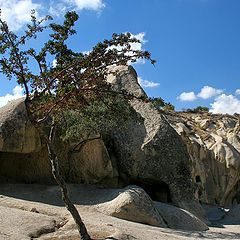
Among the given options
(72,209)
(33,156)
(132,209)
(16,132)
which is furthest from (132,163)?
(72,209)

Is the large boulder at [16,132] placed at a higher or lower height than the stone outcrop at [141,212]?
higher

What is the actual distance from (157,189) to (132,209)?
6.34m

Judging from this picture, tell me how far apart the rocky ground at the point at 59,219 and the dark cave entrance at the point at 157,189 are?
110 inches

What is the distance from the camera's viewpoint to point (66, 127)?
55.6 feet

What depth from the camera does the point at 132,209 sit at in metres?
15.1

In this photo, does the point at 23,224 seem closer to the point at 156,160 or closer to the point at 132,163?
the point at 132,163

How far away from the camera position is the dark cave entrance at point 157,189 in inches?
818

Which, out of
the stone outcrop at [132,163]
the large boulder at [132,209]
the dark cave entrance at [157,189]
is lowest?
the large boulder at [132,209]

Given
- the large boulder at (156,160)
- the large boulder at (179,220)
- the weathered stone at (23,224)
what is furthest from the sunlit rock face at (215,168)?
the weathered stone at (23,224)

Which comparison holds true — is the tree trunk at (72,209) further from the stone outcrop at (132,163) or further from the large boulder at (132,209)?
the stone outcrop at (132,163)

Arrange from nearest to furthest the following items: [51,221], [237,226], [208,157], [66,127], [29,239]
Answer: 1. [29,239]
2. [51,221]
3. [66,127]
4. [237,226]
5. [208,157]

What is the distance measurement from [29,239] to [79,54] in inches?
188

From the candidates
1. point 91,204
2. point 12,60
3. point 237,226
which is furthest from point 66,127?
point 237,226

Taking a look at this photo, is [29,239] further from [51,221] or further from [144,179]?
[144,179]
